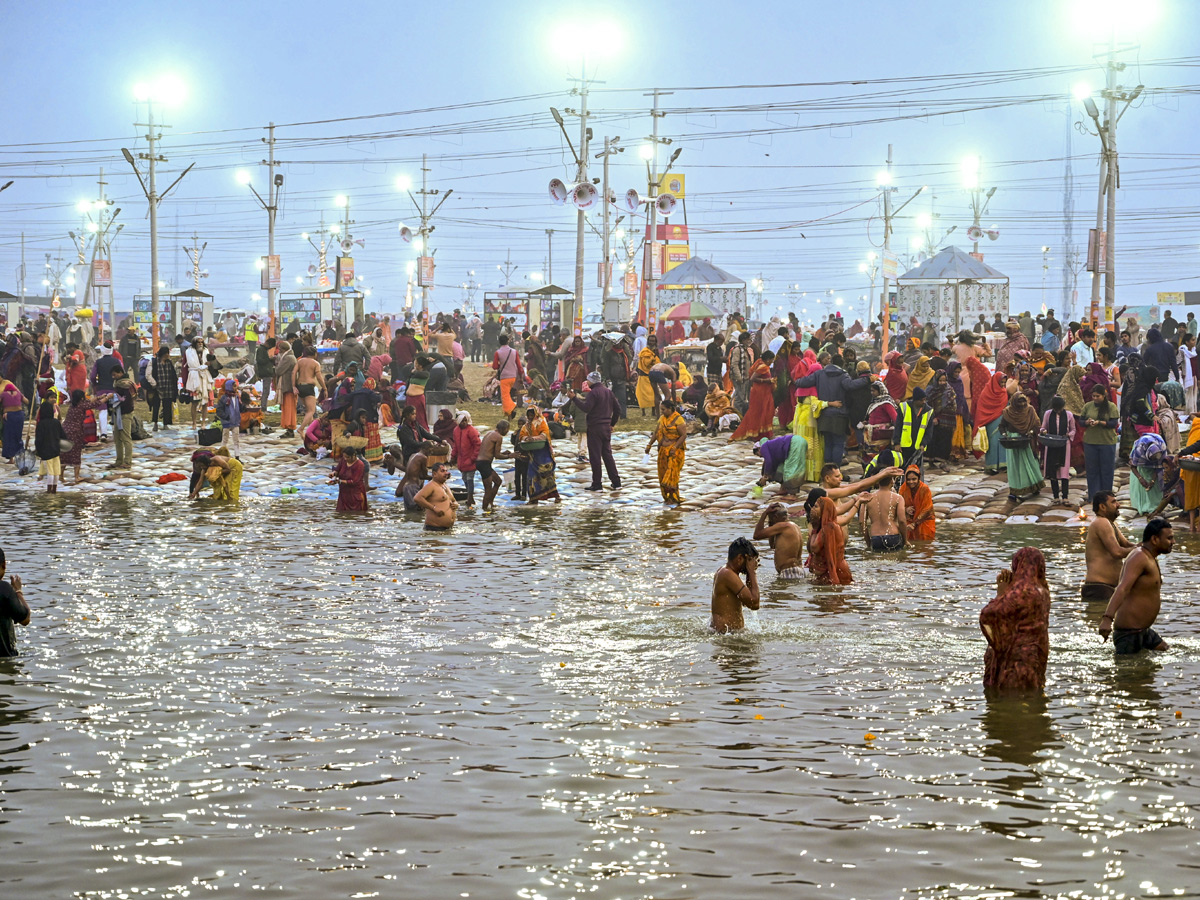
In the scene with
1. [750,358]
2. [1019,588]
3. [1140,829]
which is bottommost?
[1140,829]

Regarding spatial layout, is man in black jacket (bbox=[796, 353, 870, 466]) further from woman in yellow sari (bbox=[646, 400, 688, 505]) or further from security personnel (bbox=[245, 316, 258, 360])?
security personnel (bbox=[245, 316, 258, 360])

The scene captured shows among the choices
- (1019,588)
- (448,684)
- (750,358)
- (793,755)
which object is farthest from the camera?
(750,358)

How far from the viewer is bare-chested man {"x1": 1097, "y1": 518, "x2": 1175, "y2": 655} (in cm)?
983

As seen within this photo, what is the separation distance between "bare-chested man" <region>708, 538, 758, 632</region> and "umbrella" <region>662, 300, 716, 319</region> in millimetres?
28194

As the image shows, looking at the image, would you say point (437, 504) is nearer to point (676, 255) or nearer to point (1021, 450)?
point (1021, 450)

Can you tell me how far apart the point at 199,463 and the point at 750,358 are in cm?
1029

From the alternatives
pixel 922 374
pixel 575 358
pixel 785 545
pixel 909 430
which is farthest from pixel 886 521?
pixel 575 358

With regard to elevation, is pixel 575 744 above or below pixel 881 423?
below

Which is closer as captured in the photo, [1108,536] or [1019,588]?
[1019,588]

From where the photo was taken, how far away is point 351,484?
63.2 ft

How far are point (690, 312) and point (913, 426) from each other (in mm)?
21211

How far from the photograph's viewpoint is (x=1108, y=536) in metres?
11.9

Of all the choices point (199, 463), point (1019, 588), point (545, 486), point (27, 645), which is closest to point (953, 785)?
point (1019, 588)

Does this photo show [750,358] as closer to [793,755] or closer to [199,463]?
[199,463]
